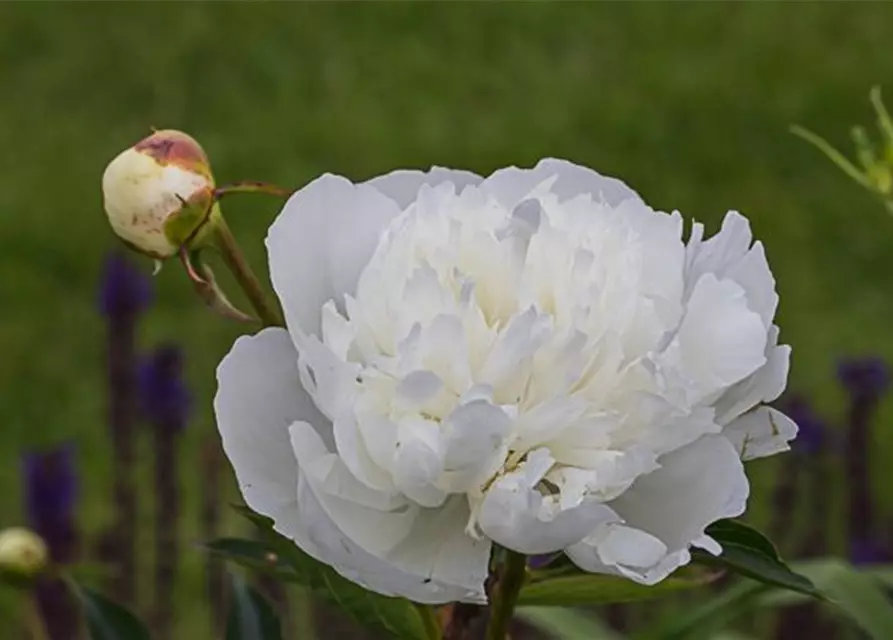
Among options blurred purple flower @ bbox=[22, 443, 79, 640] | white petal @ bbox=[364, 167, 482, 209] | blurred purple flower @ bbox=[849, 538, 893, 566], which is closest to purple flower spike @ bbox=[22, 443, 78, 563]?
blurred purple flower @ bbox=[22, 443, 79, 640]

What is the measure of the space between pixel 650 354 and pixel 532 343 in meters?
0.04

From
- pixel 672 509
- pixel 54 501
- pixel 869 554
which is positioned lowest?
pixel 54 501

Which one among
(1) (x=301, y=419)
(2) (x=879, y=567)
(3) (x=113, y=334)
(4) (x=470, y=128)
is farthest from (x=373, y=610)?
(4) (x=470, y=128)

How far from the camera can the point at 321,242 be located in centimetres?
57

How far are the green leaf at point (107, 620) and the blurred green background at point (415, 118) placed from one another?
5.75ft

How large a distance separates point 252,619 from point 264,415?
0.23 metres

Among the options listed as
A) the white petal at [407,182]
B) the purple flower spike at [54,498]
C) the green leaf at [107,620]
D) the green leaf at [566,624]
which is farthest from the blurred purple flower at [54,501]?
the white petal at [407,182]

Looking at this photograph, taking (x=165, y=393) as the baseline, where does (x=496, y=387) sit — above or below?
above

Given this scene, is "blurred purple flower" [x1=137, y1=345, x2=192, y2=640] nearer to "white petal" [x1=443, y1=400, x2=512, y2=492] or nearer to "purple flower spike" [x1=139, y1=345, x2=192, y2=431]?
"purple flower spike" [x1=139, y1=345, x2=192, y2=431]

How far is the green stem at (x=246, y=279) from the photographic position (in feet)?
1.94

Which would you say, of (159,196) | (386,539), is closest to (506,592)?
(386,539)

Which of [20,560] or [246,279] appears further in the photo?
[20,560]

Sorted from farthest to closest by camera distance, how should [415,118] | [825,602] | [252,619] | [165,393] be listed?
1. [415,118]
2. [165,393]
3. [825,602]
4. [252,619]

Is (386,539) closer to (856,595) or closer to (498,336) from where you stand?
(498,336)
